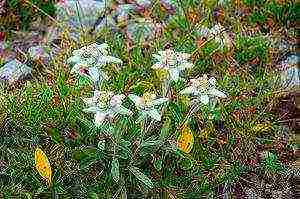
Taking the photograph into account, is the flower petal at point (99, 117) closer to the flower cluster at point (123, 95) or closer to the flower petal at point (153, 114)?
the flower cluster at point (123, 95)

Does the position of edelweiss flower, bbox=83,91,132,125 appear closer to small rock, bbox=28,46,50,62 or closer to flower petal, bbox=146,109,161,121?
flower petal, bbox=146,109,161,121

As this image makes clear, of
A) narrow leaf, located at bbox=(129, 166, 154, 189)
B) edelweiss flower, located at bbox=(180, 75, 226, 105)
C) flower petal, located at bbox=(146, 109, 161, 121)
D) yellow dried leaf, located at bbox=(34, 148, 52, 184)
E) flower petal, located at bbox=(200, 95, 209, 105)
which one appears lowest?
narrow leaf, located at bbox=(129, 166, 154, 189)

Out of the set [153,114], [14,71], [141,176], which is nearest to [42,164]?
[141,176]

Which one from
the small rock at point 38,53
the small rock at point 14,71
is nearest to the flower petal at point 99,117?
the small rock at point 14,71

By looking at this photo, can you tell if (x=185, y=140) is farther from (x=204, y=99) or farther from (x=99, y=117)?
(x=99, y=117)

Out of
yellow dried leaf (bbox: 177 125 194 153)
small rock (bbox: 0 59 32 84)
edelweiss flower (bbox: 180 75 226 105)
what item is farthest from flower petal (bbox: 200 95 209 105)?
small rock (bbox: 0 59 32 84)
